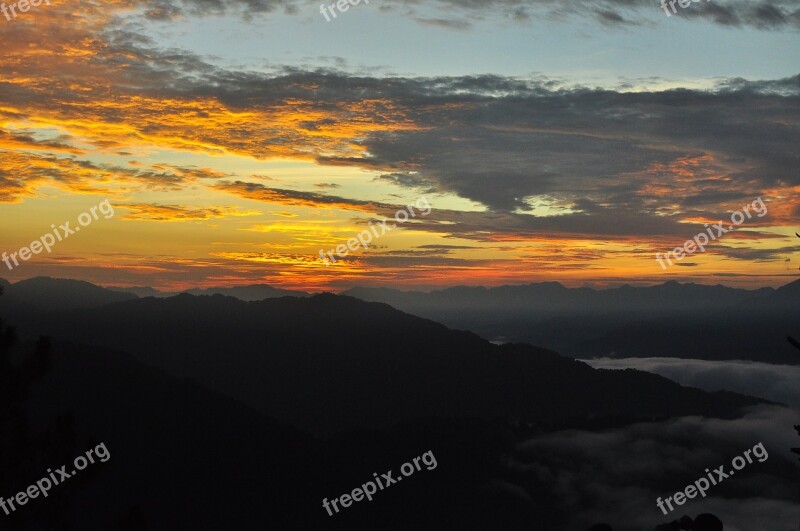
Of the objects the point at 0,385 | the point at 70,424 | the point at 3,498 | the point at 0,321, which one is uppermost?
the point at 0,321

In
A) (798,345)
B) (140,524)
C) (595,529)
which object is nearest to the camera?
(595,529)

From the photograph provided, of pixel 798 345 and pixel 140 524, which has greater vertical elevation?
pixel 798 345

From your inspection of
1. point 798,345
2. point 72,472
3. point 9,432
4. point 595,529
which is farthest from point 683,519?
point 9,432

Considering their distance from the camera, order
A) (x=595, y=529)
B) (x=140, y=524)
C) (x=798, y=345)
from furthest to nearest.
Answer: (x=140, y=524) → (x=798, y=345) → (x=595, y=529)

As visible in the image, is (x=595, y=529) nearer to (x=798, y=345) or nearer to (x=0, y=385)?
(x=798, y=345)

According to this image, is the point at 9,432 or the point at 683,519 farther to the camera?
the point at 9,432

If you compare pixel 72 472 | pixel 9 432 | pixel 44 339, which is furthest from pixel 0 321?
pixel 72 472

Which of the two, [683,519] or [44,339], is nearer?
[683,519]

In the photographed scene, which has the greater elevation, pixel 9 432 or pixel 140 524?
pixel 9 432

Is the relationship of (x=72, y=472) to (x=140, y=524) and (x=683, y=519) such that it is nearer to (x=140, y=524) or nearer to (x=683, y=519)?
(x=140, y=524)
